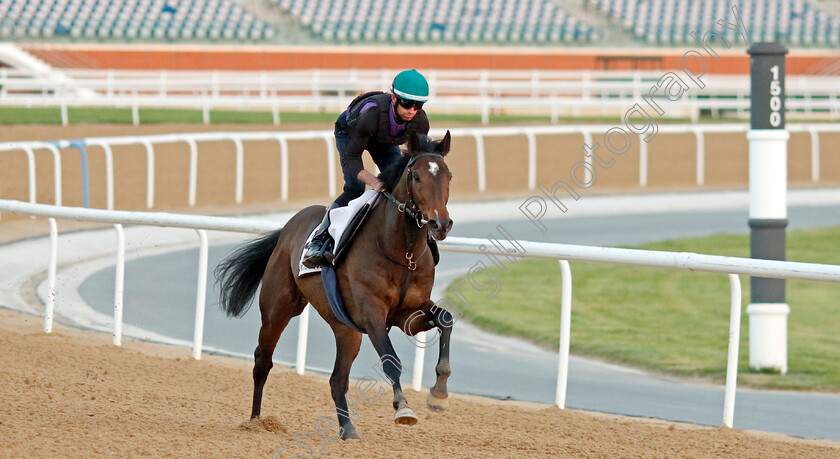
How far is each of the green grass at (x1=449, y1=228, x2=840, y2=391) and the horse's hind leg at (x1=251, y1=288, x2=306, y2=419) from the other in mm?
3605

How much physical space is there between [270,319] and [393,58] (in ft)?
91.9

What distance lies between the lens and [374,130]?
5742mm

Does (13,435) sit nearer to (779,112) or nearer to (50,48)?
(779,112)

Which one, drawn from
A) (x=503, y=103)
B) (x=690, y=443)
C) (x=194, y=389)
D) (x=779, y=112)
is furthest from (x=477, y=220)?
(x=690, y=443)

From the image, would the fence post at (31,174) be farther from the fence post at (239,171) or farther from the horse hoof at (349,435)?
the horse hoof at (349,435)

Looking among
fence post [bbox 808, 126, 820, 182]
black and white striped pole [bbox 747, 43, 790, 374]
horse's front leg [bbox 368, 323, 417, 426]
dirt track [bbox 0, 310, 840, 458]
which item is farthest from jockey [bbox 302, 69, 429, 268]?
fence post [bbox 808, 126, 820, 182]

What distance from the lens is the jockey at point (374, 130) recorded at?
557cm

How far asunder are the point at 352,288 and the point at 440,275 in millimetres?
7319

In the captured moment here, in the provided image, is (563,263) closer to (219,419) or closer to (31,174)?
(219,419)

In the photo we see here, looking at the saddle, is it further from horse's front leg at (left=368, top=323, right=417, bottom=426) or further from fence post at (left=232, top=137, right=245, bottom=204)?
fence post at (left=232, top=137, right=245, bottom=204)

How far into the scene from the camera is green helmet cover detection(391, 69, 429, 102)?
547cm

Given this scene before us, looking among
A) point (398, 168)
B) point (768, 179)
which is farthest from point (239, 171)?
point (398, 168)

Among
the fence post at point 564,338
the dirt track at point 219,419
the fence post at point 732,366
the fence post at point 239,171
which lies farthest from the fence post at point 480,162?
the fence post at point 732,366

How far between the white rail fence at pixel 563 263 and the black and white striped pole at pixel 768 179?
40.2 inches
